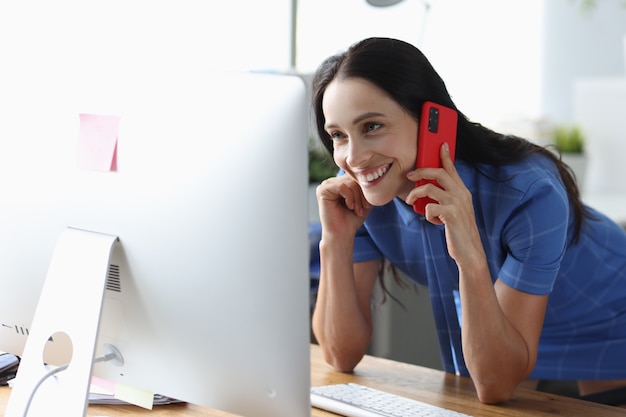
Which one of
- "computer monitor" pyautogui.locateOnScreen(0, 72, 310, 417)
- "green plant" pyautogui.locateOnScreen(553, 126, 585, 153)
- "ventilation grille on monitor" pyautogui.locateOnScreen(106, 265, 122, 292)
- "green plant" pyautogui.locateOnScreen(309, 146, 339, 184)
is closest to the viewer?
"computer monitor" pyautogui.locateOnScreen(0, 72, 310, 417)

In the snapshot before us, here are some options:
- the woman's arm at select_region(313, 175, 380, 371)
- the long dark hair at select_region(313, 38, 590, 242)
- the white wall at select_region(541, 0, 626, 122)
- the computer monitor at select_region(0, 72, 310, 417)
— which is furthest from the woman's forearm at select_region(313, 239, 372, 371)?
the white wall at select_region(541, 0, 626, 122)

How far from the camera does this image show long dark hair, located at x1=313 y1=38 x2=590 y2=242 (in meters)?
1.28

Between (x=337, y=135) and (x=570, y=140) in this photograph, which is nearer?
(x=337, y=135)

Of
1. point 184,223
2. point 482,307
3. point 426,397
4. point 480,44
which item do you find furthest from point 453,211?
point 480,44

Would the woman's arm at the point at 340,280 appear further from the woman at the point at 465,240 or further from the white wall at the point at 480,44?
the white wall at the point at 480,44

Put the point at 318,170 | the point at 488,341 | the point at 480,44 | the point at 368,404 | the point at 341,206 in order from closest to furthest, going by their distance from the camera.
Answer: the point at 368,404 < the point at 488,341 < the point at 341,206 < the point at 318,170 < the point at 480,44

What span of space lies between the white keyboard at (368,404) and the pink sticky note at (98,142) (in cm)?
50

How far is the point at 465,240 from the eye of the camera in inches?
50.3

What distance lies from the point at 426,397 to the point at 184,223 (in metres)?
0.56

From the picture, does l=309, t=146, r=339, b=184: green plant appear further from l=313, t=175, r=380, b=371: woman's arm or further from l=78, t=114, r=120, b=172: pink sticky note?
l=78, t=114, r=120, b=172: pink sticky note

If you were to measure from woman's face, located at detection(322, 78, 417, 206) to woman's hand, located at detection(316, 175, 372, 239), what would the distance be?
0.26ft

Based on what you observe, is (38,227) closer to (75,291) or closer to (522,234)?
(75,291)

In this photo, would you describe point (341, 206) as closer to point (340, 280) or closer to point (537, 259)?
point (340, 280)

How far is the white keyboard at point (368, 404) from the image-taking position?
1180 millimetres
